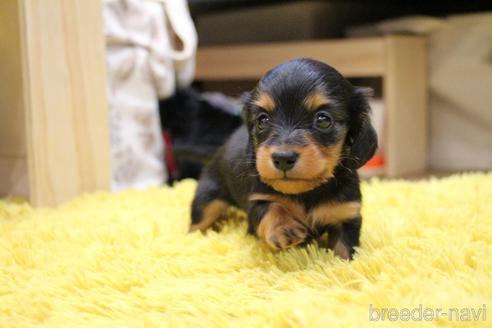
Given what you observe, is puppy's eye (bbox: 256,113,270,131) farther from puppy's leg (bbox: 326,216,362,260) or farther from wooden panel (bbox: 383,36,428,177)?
wooden panel (bbox: 383,36,428,177)

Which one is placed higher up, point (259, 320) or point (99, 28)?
point (99, 28)

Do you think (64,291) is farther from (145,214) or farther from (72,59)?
(72,59)

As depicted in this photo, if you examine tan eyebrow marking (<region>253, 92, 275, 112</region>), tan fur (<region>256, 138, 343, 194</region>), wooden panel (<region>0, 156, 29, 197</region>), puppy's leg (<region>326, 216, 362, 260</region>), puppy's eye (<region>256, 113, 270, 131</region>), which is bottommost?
wooden panel (<region>0, 156, 29, 197</region>)

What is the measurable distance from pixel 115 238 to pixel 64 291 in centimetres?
40

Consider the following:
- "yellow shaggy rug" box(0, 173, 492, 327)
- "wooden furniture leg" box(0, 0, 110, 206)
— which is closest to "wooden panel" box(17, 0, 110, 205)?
"wooden furniture leg" box(0, 0, 110, 206)

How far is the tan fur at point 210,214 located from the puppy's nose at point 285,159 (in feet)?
1.80

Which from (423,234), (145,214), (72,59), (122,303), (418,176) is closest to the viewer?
(122,303)

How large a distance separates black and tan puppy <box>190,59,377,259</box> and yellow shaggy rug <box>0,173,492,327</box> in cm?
8

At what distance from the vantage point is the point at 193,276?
1332 mm

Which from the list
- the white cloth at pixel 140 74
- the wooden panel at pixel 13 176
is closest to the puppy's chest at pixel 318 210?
the wooden panel at pixel 13 176

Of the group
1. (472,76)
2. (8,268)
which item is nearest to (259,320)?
(8,268)

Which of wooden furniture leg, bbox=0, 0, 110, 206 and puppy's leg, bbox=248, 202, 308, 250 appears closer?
puppy's leg, bbox=248, 202, 308, 250

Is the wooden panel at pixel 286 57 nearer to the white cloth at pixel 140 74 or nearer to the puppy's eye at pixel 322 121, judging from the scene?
the white cloth at pixel 140 74

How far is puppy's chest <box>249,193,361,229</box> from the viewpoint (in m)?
1.39
